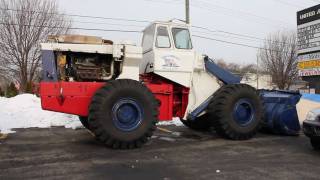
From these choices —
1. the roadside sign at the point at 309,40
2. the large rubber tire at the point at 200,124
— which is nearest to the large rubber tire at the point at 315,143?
the large rubber tire at the point at 200,124

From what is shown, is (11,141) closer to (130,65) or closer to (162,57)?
(130,65)

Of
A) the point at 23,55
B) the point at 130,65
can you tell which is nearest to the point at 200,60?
the point at 130,65

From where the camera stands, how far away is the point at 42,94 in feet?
33.9

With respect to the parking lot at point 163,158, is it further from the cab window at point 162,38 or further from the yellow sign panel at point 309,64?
the yellow sign panel at point 309,64

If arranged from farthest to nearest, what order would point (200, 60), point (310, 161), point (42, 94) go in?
point (200, 60) < point (42, 94) < point (310, 161)

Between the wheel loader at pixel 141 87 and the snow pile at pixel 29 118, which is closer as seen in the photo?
the wheel loader at pixel 141 87

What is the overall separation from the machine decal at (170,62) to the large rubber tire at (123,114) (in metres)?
1.26

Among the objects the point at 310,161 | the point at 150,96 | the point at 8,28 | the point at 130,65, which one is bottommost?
the point at 310,161

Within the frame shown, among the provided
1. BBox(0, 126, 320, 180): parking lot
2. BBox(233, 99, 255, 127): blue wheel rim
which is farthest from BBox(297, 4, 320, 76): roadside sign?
BBox(233, 99, 255, 127): blue wheel rim

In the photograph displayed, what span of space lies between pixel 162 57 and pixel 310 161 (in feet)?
14.8

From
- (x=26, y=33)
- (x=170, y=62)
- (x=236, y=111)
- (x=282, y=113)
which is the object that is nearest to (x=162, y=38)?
(x=170, y=62)

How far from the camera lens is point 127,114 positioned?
10.6 m

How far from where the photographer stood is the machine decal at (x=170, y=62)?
11.7 metres

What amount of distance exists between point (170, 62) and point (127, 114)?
2.03 m
